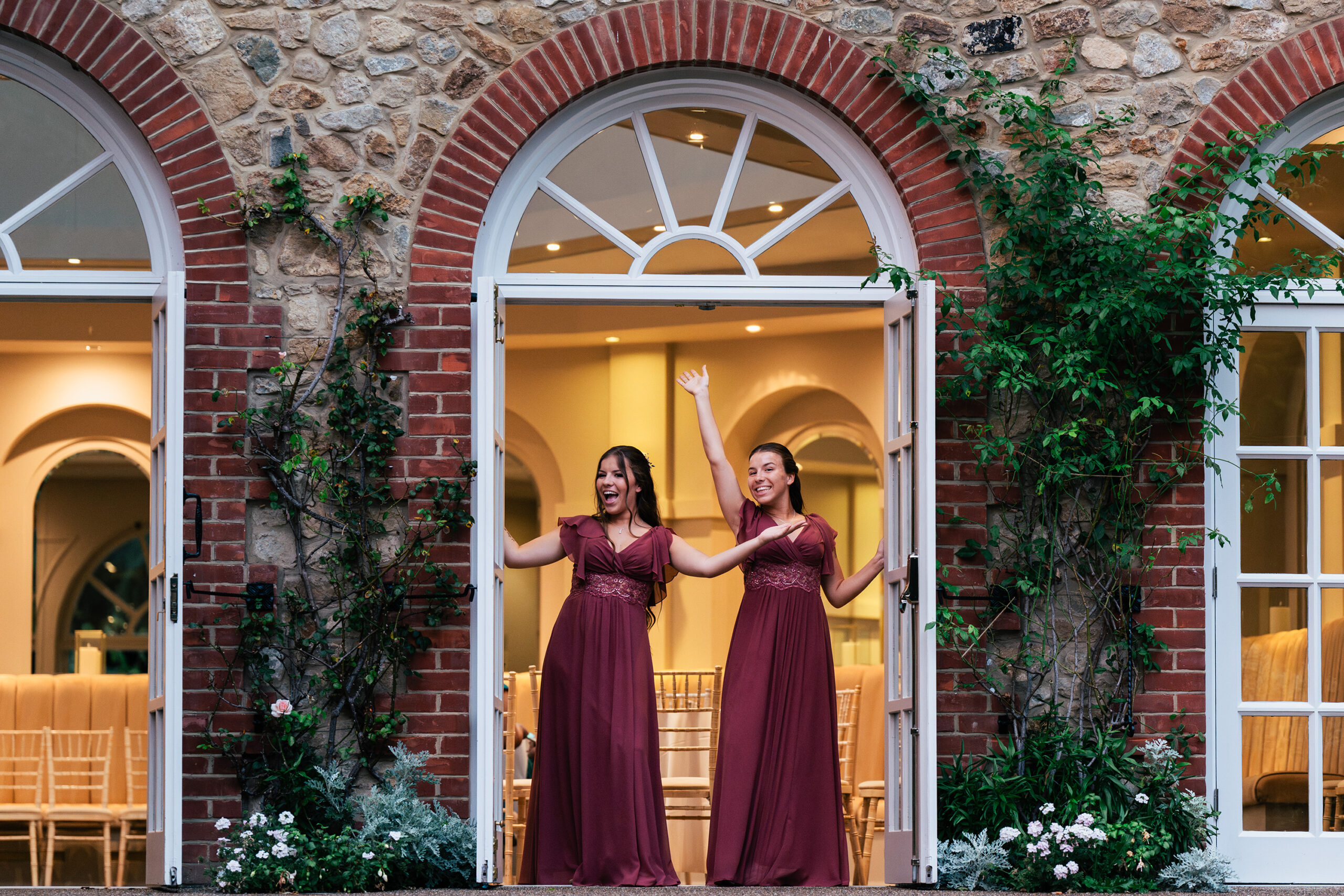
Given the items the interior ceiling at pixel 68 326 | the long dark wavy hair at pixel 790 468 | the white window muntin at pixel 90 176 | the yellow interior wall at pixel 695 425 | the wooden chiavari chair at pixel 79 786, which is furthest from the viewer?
the interior ceiling at pixel 68 326

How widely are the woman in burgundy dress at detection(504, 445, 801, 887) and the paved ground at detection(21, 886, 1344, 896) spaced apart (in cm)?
26

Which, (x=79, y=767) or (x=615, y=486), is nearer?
(x=615, y=486)

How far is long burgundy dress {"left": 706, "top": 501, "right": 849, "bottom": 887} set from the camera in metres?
5.64

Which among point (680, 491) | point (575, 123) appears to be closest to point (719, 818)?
point (575, 123)

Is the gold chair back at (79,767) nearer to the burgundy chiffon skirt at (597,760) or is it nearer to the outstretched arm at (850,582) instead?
the burgundy chiffon skirt at (597,760)

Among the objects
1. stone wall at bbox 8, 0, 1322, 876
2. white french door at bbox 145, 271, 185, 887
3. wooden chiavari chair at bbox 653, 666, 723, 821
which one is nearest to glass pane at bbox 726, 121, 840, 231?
stone wall at bbox 8, 0, 1322, 876

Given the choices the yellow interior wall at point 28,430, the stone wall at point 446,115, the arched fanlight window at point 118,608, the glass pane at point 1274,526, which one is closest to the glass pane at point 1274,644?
the glass pane at point 1274,526

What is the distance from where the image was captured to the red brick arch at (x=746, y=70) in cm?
571

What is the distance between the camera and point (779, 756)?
226 inches

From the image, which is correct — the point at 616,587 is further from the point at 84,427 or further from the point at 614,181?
the point at 84,427

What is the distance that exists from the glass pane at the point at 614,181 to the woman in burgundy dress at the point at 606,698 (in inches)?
35.4

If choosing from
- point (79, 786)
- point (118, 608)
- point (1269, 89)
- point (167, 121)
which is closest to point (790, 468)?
point (1269, 89)

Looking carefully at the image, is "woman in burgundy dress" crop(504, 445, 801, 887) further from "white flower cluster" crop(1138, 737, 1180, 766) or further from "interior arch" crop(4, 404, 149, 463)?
"interior arch" crop(4, 404, 149, 463)

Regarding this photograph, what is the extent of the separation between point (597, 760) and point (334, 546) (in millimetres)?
1270
